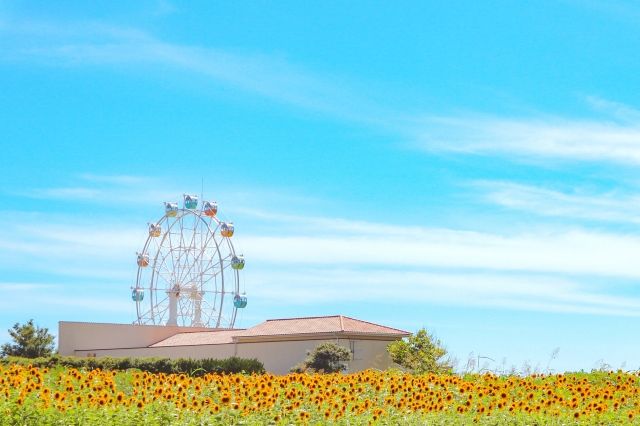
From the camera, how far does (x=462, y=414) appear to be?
12070 mm

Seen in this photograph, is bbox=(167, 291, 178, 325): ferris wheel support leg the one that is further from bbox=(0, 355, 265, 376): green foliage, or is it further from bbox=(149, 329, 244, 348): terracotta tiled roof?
bbox=(0, 355, 265, 376): green foliage

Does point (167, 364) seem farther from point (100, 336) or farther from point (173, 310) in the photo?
point (173, 310)

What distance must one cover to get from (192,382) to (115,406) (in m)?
2.54

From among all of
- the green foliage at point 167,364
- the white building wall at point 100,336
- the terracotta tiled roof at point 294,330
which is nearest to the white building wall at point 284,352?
the terracotta tiled roof at point 294,330

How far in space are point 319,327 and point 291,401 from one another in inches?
1291

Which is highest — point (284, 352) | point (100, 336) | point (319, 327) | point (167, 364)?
point (100, 336)

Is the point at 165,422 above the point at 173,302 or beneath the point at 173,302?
beneath

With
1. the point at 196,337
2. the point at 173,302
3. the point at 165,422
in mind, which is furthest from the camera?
the point at 173,302

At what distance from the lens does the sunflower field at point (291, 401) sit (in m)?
10.3

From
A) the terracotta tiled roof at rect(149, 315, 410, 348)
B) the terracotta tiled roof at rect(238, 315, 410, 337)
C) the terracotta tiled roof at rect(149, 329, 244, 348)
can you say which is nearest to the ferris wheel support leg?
the terracotta tiled roof at rect(149, 329, 244, 348)

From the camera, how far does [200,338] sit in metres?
50.4

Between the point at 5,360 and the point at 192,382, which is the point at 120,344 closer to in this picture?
the point at 5,360

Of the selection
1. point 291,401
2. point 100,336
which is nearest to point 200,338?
point 100,336

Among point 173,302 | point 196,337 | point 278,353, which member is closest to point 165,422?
point 278,353
